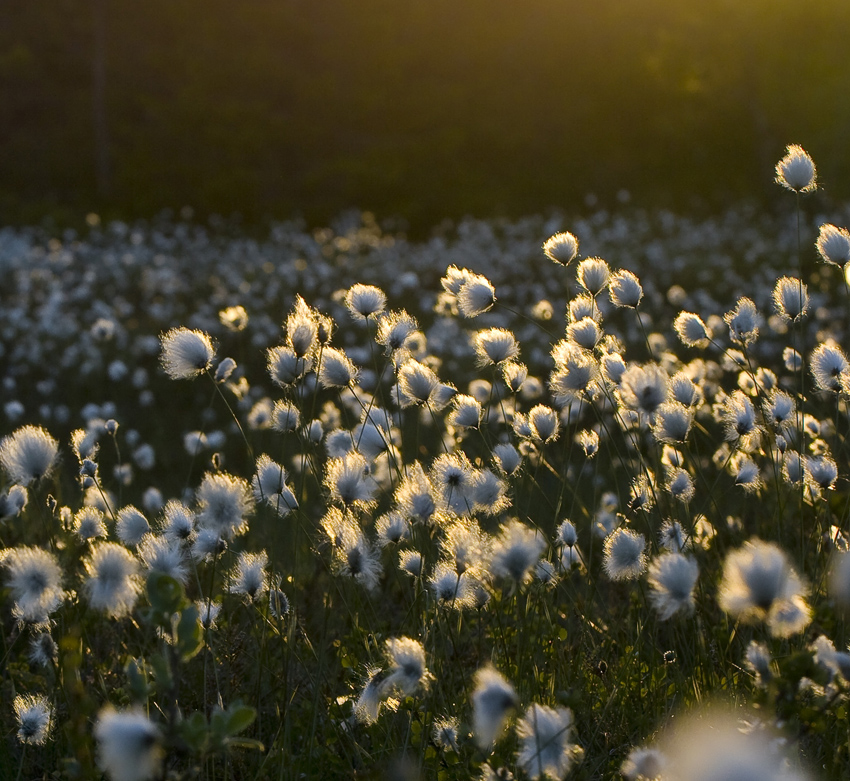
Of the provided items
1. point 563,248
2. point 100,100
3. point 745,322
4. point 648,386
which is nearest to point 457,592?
point 648,386

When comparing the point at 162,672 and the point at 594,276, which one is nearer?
the point at 162,672

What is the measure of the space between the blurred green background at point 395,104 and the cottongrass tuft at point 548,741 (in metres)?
19.4

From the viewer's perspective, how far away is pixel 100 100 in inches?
836

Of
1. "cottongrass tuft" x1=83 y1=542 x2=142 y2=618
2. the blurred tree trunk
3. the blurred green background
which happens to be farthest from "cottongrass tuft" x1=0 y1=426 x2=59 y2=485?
the blurred tree trunk

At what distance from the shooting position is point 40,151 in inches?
914

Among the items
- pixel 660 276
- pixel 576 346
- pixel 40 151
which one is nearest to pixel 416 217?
pixel 40 151

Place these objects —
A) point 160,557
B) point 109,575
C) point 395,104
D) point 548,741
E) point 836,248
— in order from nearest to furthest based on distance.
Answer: point 548,741 < point 109,575 < point 160,557 < point 836,248 < point 395,104

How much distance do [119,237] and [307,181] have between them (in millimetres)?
9048

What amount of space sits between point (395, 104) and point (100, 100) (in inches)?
296

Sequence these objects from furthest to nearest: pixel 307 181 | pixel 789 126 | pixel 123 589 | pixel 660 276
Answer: pixel 307 181, pixel 789 126, pixel 660 276, pixel 123 589

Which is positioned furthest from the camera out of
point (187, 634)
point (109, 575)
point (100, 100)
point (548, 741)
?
point (100, 100)

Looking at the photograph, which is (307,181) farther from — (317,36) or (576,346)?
(576,346)

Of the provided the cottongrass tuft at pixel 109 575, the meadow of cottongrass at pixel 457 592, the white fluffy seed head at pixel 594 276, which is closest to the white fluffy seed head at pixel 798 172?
the meadow of cottongrass at pixel 457 592

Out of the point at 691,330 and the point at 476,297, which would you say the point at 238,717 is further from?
the point at 691,330
